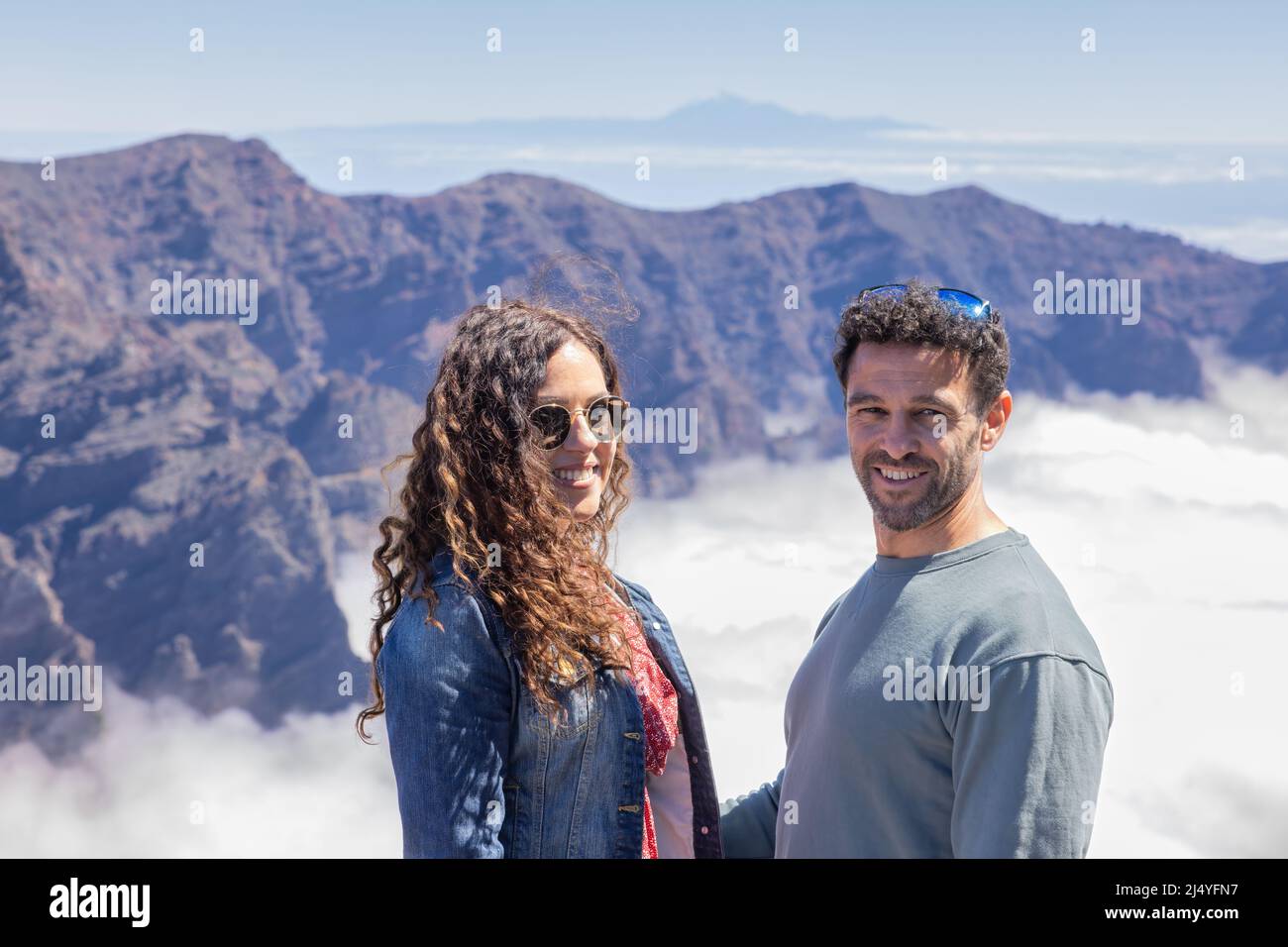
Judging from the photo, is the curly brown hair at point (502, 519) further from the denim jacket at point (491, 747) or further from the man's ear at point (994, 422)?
the man's ear at point (994, 422)

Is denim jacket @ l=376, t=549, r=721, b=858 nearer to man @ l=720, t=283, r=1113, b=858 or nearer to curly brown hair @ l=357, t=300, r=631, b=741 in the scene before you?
curly brown hair @ l=357, t=300, r=631, b=741

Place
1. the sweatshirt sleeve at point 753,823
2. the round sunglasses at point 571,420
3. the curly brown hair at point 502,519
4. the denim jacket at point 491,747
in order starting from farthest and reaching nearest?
the sweatshirt sleeve at point 753,823 → the round sunglasses at point 571,420 → the curly brown hair at point 502,519 → the denim jacket at point 491,747

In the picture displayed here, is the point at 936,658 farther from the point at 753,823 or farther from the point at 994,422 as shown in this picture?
the point at 753,823

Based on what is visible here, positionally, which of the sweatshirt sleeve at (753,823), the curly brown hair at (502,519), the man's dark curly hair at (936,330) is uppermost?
the man's dark curly hair at (936,330)

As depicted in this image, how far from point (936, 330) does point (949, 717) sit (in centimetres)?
162

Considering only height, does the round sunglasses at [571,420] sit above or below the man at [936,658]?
above

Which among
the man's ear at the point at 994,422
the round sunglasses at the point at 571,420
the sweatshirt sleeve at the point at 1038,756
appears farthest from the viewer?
the man's ear at the point at 994,422

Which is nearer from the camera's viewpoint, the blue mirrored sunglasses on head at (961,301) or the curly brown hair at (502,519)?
the curly brown hair at (502,519)

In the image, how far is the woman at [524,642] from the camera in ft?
14.8

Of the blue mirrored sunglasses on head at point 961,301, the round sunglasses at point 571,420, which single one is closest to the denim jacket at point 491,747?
the round sunglasses at point 571,420

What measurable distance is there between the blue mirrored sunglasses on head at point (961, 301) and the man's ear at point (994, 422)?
364 mm

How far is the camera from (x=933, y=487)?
510cm
